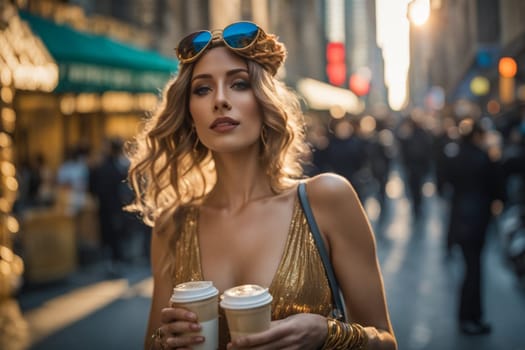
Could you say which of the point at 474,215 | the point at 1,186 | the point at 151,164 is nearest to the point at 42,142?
the point at 1,186

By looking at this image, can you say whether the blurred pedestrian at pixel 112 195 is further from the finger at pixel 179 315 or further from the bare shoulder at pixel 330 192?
the finger at pixel 179 315

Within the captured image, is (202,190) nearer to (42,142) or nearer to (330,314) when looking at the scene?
(330,314)

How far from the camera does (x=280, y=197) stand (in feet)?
7.43

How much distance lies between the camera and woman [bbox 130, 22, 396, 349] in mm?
2039

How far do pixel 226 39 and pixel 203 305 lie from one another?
1.06m

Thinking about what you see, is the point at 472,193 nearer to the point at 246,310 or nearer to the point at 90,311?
the point at 90,311

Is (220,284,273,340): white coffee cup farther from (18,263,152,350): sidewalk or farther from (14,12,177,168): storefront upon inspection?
(14,12,177,168): storefront

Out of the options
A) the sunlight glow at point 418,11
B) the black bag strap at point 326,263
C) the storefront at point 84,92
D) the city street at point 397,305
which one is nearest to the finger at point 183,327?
the black bag strap at point 326,263

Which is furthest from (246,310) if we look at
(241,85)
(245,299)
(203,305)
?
(241,85)

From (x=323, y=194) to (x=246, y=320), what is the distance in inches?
28.1

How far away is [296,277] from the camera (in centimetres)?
201

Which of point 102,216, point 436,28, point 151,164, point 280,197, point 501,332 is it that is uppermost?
point 436,28

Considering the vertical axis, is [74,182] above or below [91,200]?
above

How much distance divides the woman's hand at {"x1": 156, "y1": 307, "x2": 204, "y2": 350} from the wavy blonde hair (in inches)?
29.3
